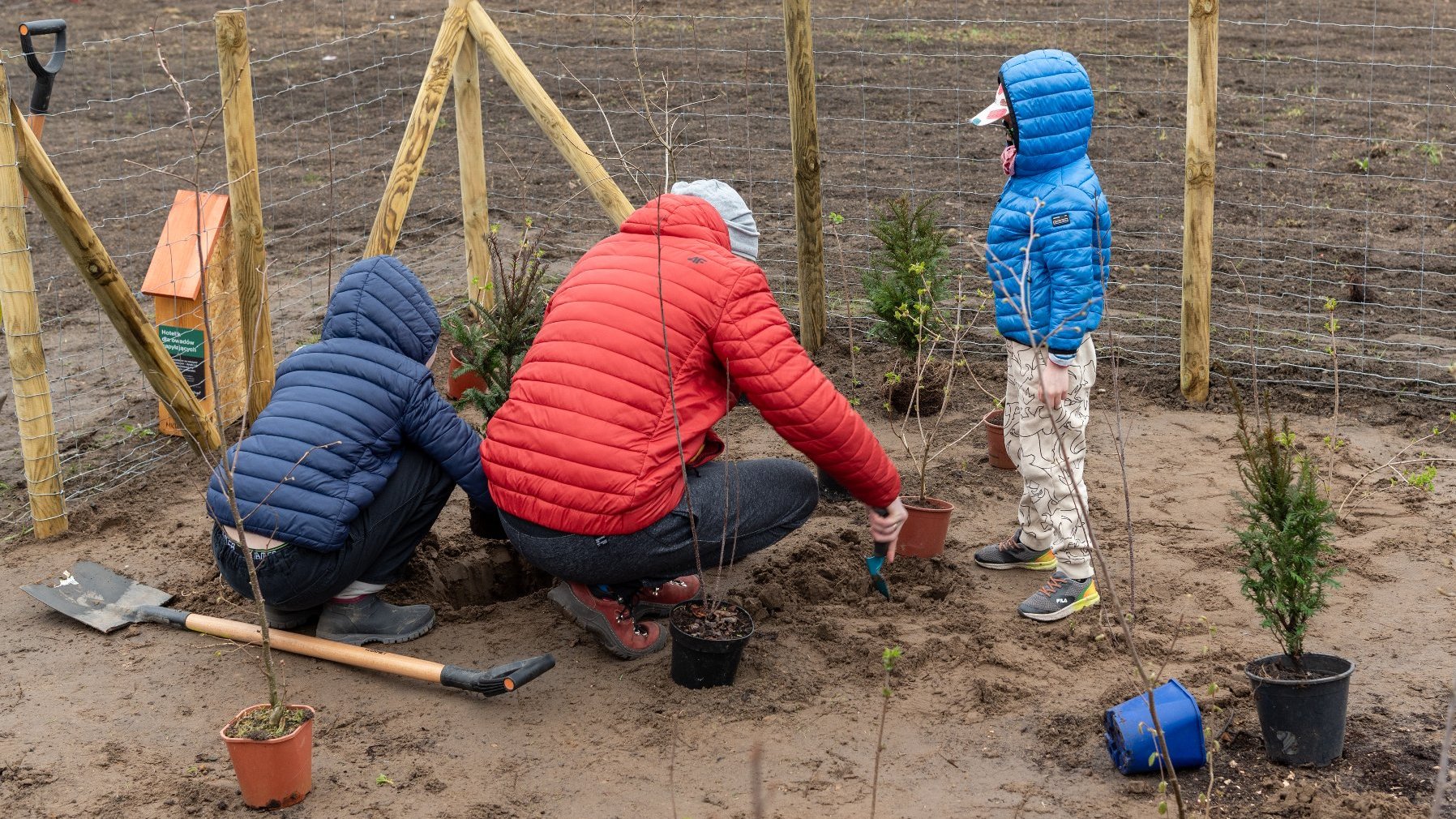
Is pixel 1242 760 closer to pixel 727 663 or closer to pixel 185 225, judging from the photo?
pixel 727 663

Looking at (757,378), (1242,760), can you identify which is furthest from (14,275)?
(1242,760)

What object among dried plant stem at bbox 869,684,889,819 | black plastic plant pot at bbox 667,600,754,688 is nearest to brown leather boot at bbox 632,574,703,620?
black plastic plant pot at bbox 667,600,754,688

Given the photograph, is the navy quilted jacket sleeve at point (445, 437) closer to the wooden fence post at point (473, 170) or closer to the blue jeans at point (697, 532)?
the blue jeans at point (697, 532)

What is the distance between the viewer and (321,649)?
14.0ft

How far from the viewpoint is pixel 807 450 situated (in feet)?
13.3

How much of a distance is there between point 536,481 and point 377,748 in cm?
90

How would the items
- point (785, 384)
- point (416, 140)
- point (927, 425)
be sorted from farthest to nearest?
point (416, 140) → point (927, 425) → point (785, 384)

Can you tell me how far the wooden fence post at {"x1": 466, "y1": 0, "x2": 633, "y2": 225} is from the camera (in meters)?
6.48

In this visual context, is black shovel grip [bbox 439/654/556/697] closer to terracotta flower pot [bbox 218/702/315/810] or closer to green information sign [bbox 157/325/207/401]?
terracotta flower pot [bbox 218/702/315/810]

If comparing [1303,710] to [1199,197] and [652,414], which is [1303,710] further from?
[1199,197]

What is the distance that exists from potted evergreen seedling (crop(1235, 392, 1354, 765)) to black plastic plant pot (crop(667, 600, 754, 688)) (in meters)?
1.47

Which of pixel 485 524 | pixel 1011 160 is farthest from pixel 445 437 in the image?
pixel 1011 160

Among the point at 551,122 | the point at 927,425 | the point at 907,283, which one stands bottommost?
the point at 927,425

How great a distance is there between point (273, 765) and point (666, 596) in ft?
5.21
